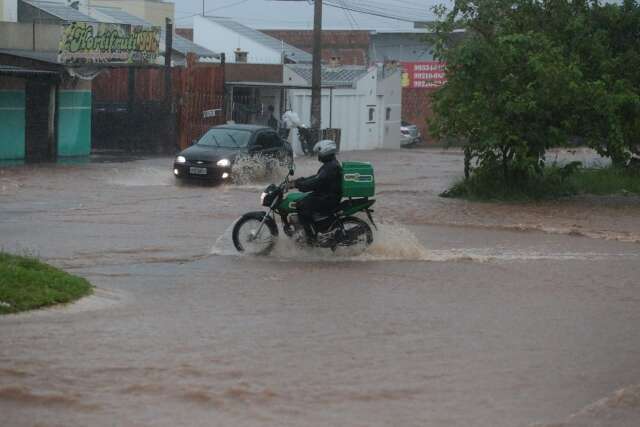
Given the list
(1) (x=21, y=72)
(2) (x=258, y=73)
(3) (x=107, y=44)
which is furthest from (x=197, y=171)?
(2) (x=258, y=73)

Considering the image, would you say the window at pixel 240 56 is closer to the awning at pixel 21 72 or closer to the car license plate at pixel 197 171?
the awning at pixel 21 72

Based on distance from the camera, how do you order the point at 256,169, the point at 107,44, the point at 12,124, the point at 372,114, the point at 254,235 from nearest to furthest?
the point at 254,235
the point at 256,169
the point at 12,124
the point at 107,44
the point at 372,114

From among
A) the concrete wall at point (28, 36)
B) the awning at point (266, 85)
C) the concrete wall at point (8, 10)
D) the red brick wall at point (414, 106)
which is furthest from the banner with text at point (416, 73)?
the concrete wall at point (28, 36)

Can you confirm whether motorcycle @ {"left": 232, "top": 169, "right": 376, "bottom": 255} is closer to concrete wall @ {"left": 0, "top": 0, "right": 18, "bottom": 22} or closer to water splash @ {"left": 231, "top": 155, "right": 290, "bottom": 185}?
water splash @ {"left": 231, "top": 155, "right": 290, "bottom": 185}

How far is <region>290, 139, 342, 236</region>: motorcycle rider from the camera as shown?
1522cm

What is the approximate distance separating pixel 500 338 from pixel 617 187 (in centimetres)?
1823

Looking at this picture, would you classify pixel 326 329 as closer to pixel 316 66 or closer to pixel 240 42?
pixel 316 66

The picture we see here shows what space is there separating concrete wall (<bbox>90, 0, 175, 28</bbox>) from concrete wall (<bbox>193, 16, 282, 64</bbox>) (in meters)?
1.83

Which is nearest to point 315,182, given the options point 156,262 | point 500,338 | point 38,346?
point 156,262

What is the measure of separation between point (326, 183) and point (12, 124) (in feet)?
64.7

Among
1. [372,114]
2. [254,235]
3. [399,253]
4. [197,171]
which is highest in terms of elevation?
[372,114]

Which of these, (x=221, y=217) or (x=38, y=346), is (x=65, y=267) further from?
(x=221, y=217)

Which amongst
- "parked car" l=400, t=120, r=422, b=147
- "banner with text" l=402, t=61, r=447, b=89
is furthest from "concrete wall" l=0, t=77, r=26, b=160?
"banner with text" l=402, t=61, r=447, b=89

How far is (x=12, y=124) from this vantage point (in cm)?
3284
